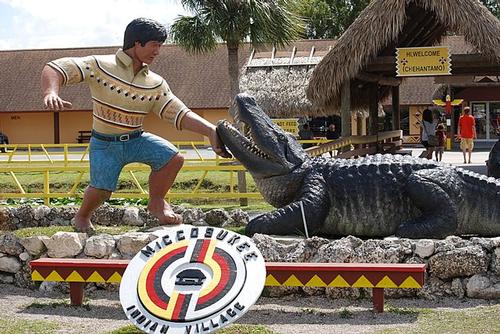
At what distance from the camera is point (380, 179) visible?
744cm

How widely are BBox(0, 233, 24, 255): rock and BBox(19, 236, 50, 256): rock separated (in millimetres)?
66

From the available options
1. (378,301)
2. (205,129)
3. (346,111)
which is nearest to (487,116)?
(346,111)

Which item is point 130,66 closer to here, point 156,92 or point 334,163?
point 156,92

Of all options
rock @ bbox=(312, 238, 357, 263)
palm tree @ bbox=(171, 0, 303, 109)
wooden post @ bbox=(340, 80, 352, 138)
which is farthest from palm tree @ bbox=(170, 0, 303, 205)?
rock @ bbox=(312, 238, 357, 263)

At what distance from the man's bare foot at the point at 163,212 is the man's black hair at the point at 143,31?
4.58 ft

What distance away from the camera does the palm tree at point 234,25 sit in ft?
62.9

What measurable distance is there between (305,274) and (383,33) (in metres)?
8.98

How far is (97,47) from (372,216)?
32.3 meters

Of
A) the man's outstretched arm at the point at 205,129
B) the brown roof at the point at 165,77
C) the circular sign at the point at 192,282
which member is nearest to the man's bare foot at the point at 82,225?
the man's outstretched arm at the point at 205,129

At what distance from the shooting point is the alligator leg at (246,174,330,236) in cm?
729

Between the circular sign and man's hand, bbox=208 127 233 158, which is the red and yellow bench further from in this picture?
man's hand, bbox=208 127 233 158

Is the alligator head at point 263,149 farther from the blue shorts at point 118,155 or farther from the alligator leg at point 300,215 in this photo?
the blue shorts at point 118,155

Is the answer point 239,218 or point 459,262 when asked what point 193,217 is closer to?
point 239,218

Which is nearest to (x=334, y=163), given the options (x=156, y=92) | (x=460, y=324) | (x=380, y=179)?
(x=380, y=179)
